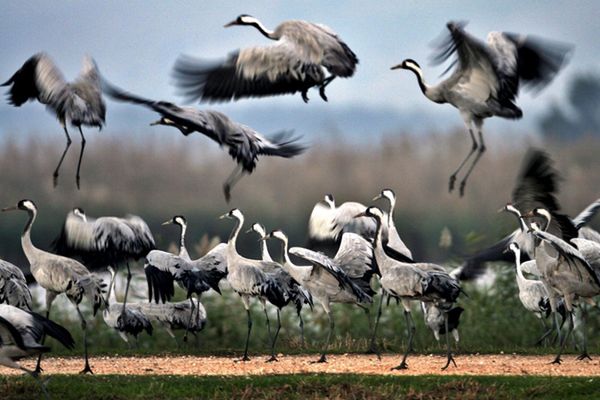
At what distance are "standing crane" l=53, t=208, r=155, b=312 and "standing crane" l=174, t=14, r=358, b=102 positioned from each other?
9.60ft

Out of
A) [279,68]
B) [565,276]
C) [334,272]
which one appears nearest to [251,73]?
[279,68]

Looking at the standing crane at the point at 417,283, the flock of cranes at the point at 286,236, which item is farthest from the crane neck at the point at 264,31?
the standing crane at the point at 417,283

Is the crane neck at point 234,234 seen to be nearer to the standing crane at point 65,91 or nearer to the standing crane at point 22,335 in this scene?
the standing crane at point 65,91

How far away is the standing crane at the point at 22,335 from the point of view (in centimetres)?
870

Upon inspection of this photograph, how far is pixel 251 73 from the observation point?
1041 cm

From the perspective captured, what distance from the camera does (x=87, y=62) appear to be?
13.0m

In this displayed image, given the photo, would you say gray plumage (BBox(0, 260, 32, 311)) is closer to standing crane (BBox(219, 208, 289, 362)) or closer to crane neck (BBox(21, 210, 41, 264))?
crane neck (BBox(21, 210, 41, 264))

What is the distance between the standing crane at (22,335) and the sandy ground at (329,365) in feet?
4.18

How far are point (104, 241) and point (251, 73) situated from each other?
3.18 meters

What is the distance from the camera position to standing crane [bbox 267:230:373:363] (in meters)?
11.1

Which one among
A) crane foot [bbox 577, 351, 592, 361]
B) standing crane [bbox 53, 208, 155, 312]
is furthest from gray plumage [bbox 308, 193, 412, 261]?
crane foot [bbox 577, 351, 592, 361]

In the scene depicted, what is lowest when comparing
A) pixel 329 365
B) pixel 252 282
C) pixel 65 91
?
pixel 329 365

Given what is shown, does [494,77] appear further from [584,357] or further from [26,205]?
[26,205]

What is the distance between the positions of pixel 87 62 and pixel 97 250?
1.95 metres
